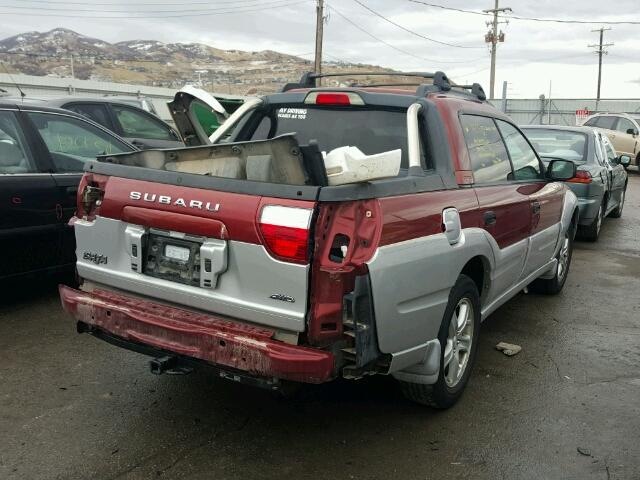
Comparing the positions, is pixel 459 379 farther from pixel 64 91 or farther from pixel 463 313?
pixel 64 91

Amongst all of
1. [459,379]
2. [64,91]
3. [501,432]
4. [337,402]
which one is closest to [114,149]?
[337,402]

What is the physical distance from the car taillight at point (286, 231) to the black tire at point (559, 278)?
13.5ft

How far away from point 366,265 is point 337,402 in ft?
4.39

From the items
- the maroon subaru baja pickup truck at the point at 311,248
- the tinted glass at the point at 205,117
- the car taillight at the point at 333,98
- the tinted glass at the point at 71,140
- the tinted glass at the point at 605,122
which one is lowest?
the maroon subaru baja pickup truck at the point at 311,248

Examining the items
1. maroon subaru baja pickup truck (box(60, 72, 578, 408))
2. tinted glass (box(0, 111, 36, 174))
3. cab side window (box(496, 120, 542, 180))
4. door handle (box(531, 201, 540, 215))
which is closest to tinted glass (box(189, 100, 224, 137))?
maroon subaru baja pickup truck (box(60, 72, 578, 408))

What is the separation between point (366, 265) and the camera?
9.00 feet

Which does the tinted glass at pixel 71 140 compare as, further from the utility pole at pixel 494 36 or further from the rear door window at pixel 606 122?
the utility pole at pixel 494 36

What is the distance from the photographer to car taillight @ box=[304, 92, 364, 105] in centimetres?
390

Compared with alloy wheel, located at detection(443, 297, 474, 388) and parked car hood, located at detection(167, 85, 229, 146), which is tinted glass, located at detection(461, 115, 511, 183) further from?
parked car hood, located at detection(167, 85, 229, 146)

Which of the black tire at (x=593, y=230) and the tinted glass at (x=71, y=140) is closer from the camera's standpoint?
the tinted glass at (x=71, y=140)

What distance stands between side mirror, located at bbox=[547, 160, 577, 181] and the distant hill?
306 ft

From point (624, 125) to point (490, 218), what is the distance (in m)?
19.7

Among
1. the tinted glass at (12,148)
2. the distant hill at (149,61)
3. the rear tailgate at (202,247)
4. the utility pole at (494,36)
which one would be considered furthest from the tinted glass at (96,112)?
the distant hill at (149,61)

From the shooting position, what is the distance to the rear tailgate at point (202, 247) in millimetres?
2750
